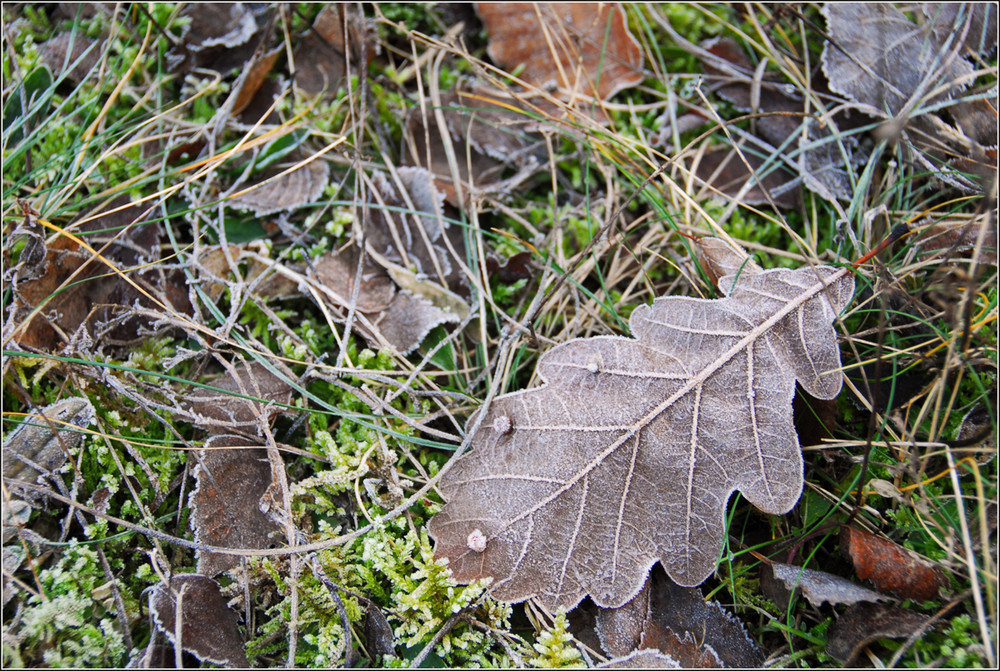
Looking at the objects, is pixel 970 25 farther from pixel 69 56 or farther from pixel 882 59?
pixel 69 56

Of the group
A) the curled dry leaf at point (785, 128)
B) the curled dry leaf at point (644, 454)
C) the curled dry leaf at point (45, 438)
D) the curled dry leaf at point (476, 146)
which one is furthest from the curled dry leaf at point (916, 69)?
the curled dry leaf at point (45, 438)

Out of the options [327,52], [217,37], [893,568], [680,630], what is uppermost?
[217,37]

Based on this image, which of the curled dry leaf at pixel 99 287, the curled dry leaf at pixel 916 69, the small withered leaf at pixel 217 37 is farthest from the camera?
the small withered leaf at pixel 217 37

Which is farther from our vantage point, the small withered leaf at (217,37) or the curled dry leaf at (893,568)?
the small withered leaf at (217,37)

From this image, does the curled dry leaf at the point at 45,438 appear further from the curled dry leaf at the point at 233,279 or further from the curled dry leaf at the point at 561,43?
the curled dry leaf at the point at 561,43

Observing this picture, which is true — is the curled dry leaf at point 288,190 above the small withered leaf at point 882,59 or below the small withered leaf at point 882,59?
below

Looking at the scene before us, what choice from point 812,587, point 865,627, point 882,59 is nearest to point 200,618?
point 812,587

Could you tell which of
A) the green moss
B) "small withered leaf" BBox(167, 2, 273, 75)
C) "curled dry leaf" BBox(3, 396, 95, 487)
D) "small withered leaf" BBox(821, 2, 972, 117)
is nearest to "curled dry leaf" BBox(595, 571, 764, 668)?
the green moss

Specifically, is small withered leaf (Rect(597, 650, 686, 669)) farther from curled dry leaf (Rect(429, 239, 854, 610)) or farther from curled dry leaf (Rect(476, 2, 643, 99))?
curled dry leaf (Rect(476, 2, 643, 99))
